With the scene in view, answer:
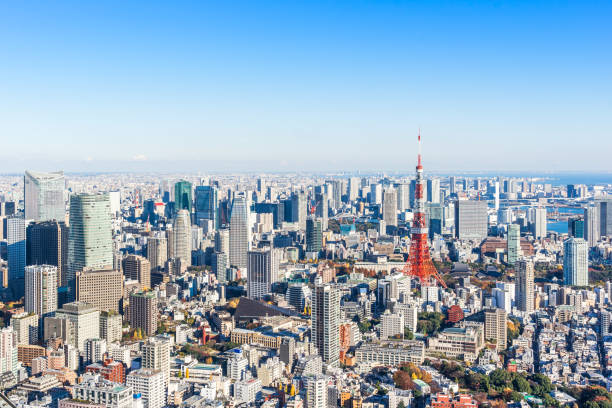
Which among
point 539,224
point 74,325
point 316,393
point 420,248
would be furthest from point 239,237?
point 539,224

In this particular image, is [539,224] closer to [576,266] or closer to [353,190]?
[576,266]

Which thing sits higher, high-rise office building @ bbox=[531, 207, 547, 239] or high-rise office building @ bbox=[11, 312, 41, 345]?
high-rise office building @ bbox=[531, 207, 547, 239]

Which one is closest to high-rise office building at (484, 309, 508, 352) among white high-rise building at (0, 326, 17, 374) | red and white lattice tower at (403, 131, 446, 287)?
red and white lattice tower at (403, 131, 446, 287)

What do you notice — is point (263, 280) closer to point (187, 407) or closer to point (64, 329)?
point (64, 329)

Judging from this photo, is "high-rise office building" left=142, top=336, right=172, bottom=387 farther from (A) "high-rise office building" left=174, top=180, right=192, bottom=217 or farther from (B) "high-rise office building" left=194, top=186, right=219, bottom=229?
(A) "high-rise office building" left=174, top=180, right=192, bottom=217

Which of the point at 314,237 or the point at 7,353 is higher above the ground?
the point at 314,237

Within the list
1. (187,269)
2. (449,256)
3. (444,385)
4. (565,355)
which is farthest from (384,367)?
(449,256)
